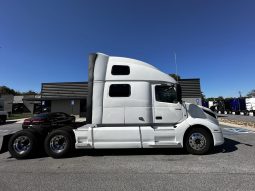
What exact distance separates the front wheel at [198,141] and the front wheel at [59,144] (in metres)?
3.96

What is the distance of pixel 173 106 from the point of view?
20.2 feet

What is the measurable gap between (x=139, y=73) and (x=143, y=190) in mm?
3739

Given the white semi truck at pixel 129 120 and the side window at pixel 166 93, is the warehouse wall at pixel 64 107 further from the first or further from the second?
the side window at pixel 166 93

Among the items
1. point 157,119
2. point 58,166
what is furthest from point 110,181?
point 157,119

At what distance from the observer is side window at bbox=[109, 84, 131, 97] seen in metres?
6.12

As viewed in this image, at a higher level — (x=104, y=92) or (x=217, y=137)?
(x=104, y=92)

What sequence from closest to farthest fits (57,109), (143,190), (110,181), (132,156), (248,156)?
(143,190)
(110,181)
(248,156)
(132,156)
(57,109)

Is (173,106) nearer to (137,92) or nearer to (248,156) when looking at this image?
(137,92)

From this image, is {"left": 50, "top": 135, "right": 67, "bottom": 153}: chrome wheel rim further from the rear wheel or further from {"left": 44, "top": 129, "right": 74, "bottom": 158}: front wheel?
the rear wheel

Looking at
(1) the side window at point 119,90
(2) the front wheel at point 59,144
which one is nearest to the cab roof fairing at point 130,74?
(1) the side window at point 119,90

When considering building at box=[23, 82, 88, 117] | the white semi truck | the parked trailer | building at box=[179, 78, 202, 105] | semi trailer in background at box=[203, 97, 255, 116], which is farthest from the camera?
semi trailer in background at box=[203, 97, 255, 116]

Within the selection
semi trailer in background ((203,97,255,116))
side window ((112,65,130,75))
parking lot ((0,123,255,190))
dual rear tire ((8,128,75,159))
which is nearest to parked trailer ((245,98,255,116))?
semi trailer in background ((203,97,255,116))

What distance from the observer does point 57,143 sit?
20.2ft

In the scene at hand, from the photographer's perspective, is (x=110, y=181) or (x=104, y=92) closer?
(x=110, y=181)
